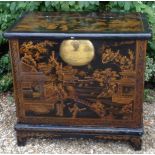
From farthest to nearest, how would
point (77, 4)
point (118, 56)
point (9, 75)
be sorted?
point (9, 75) < point (77, 4) < point (118, 56)

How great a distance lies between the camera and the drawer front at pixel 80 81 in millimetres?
2381

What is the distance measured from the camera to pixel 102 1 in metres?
3.21

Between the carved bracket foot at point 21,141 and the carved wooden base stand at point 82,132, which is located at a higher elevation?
the carved wooden base stand at point 82,132

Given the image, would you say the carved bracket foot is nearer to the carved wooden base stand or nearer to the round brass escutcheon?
the carved wooden base stand

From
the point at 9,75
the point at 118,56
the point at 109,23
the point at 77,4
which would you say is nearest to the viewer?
the point at 118,56

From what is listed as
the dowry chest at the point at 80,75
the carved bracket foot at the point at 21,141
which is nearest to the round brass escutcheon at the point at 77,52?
the dowry chest at the point at 80,75

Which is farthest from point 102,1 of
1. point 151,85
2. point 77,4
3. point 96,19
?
point 151,85

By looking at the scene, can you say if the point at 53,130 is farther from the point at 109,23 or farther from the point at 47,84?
the point at 109,23

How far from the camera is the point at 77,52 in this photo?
2.40 m

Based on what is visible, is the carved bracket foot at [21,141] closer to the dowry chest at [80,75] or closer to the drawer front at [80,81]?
the dowry chest at [80,75]

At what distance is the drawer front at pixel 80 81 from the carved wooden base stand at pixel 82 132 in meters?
0.04

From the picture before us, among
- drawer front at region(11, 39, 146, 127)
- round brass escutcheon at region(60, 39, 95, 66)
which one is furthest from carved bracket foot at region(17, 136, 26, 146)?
round brass escutcheon at region(60, 39, 95, 66)

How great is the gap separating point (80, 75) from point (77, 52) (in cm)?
16

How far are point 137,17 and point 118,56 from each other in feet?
1.52
